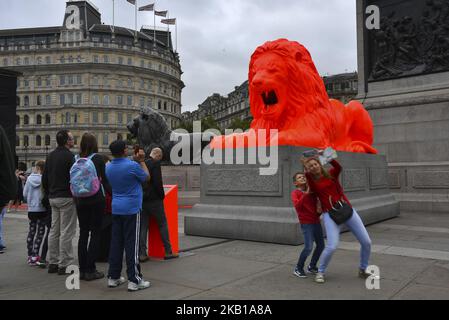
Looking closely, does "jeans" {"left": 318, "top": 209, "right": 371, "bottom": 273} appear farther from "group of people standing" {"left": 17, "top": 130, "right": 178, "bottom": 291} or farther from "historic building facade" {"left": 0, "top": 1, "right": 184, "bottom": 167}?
"historic building facade" {"left": 0, "top": 1, "right": 184, "bottom": 167}

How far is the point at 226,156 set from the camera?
8.48 metres

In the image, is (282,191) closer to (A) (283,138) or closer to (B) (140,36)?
(A) (283,138)

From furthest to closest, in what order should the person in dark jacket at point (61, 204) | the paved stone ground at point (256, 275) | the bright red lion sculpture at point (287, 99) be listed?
the bright red lion sculpture at point (287, 99), the person in dark jacket at point (61, 204), the paved stone ground at point (256, 275)

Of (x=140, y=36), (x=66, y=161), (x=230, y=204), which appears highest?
(x=140, y=36)

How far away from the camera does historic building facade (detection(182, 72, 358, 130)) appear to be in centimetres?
7800

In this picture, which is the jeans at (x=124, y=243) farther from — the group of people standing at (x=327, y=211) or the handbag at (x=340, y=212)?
the handbag at (x=340, y=212)

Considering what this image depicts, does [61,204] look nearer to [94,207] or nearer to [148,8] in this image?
[94,207]

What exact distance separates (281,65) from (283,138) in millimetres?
1436

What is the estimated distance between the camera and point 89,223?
551 cm

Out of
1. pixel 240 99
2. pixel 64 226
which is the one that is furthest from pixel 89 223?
pixel 240 99

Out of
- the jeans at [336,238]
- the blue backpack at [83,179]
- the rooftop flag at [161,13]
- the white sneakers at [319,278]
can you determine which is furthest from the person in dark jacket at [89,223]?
the rooftop flag at [161,13]

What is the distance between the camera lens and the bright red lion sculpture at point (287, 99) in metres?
8.23

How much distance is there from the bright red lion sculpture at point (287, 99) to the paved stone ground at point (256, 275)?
204 cm
